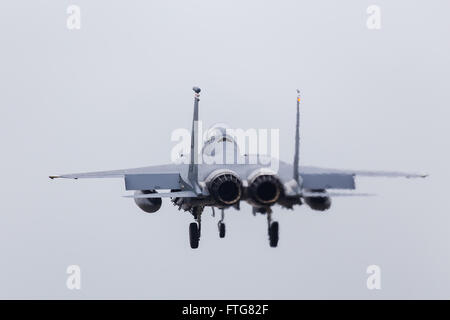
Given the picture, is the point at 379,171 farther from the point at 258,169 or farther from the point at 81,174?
the point at 81,174

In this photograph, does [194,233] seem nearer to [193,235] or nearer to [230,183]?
[193,235]

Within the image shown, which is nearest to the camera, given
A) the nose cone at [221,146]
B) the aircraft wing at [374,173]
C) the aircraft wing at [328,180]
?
the aircraft wing at [328,180]

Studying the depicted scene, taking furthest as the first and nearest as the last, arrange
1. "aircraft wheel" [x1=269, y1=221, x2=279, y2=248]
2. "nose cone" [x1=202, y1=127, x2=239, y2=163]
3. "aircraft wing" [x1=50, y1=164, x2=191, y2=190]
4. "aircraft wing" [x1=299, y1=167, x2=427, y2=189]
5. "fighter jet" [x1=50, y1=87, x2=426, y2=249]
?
1. "nose cone" [x1=202, y1=127, x2=239, y2=163]
2. "aircraft wheel" [x1=269, y1=221, x2=279, y2=248]
3. "aircraft wing" [x1=299, y1=167, x2=427, y2=189]
4. "aircraft wing" [x1=50, y1=164, x2=191, y2=190]
5. "fighter jet" [x1=50, y1=87, x2=426, y2=249]

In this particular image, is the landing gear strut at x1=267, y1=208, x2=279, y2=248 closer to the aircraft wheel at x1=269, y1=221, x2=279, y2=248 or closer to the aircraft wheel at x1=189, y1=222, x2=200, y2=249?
the aircraft wheel at x1=269, y1=221, x2=279, y2=248

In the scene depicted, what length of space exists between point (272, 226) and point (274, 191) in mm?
2550

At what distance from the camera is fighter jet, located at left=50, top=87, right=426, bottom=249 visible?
95.5ft

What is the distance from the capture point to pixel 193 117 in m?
29.7

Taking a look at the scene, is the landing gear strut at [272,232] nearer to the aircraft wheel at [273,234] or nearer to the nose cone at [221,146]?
the aircraft wheel at [273,234]

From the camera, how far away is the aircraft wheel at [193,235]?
31.6m

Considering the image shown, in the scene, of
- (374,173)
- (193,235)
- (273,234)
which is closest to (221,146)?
(193,235)

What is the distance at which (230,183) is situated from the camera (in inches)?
1150

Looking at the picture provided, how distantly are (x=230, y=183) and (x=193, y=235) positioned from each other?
330 centimetres

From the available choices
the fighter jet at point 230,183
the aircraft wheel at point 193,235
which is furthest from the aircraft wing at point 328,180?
the aircraft wheel at point 193,235

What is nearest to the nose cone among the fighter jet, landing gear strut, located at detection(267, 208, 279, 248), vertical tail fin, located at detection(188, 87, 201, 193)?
the fighter jet
